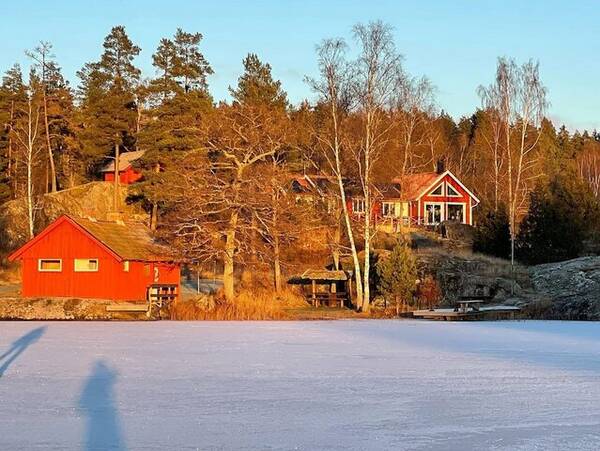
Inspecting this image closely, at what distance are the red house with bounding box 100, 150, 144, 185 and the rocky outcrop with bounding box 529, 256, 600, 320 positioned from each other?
1460 inches

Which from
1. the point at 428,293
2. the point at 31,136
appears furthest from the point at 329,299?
the point at 31,136

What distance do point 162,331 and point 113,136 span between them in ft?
135

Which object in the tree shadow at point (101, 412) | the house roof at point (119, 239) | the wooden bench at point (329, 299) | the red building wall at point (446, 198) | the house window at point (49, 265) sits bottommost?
the tree shadow at point (101, 412)

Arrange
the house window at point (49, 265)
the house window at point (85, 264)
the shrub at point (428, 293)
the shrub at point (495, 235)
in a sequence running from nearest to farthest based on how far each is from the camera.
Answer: the shrub at point (428, 293), the house window at point (85, 264), the house window at point (49, 265), the shrub at point (495, 235)

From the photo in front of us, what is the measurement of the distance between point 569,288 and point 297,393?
28514mm

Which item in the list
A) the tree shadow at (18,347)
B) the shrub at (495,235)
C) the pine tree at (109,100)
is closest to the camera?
the tree shadow at (18,347)

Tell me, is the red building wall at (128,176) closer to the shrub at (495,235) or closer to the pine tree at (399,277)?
the shrub at (495,235)

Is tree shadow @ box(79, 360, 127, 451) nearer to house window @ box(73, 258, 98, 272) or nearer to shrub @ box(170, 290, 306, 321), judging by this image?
shrub @ box(170, 290, 306, 321)

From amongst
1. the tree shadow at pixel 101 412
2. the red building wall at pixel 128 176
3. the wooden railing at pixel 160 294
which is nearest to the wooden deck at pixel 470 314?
the wooden railing at pixel 160 294

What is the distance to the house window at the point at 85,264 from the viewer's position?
4034cm

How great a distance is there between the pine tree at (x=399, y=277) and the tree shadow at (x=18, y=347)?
678 inches

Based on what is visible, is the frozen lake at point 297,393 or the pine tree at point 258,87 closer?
the frozen lake at point 297,393

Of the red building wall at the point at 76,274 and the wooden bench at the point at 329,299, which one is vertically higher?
the red building wall at the point at 76,274

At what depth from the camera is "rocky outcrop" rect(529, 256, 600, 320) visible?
35.3 metres
